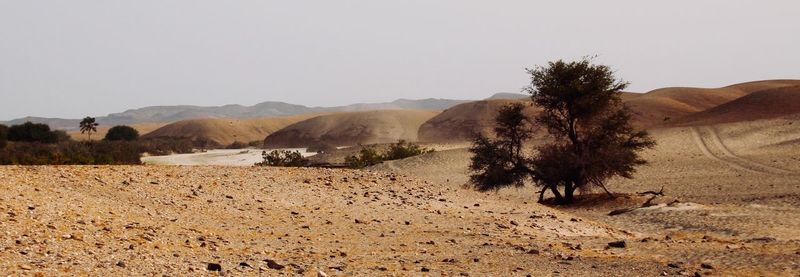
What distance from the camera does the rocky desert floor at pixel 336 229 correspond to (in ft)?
25.0

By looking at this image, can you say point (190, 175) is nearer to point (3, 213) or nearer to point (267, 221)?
point (267, 221)

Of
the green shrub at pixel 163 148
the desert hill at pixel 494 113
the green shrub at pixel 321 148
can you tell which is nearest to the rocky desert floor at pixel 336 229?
the green shrub at pixel 321 148

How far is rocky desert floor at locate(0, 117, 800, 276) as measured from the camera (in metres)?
7.61

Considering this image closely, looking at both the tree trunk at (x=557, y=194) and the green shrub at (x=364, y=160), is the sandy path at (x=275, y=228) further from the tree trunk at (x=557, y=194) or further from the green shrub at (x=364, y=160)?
the green shrub at (x=364, y=160)

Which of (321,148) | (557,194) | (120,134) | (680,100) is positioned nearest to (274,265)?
(557,194)

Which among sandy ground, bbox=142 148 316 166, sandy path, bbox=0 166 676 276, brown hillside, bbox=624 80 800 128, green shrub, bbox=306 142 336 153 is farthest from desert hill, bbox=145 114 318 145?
sandy path, bbox=0 166 676 276

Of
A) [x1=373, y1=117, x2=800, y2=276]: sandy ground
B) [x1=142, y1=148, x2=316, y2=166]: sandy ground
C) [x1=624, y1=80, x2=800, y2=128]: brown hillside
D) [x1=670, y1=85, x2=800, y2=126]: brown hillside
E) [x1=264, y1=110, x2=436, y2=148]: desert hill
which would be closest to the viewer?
[x1=373, y1=117, x2=800, y2=276]: sandy ground

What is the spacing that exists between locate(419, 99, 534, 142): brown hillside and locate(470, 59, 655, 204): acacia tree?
49.2 metres

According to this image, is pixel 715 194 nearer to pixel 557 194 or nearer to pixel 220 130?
pixel 557 194

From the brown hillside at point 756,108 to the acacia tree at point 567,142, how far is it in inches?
1387

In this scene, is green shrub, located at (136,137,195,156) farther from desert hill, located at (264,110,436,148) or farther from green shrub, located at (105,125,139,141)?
desert hill, located at (264,110,436,148)

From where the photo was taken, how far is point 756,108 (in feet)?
204

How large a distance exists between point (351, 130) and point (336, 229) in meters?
81.2

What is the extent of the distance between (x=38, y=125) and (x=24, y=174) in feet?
158
